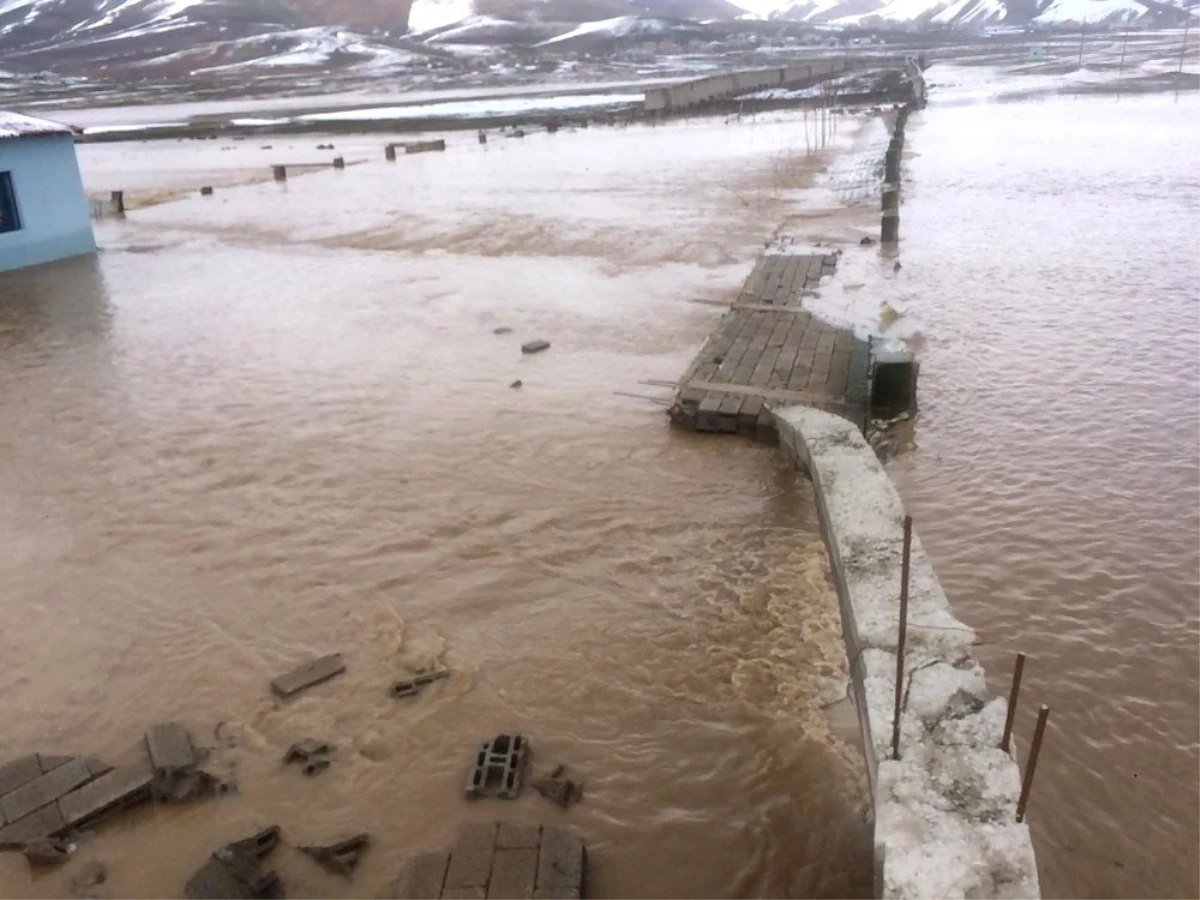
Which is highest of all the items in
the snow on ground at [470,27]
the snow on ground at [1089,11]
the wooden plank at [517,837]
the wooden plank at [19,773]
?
the snow on ground at [470,27]

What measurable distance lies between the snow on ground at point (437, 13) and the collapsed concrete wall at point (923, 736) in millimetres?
122239

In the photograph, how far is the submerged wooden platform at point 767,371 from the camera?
337 inches

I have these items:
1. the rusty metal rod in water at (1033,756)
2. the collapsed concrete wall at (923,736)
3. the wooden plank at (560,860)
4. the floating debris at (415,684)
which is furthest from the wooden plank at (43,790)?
the rusty metal rod in water at (1033,756)

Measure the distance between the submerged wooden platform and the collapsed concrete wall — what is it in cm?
269

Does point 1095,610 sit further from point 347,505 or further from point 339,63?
point 339,63

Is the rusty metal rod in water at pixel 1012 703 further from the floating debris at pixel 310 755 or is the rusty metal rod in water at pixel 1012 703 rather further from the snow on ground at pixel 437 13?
the snow on ground at pixel 437 13

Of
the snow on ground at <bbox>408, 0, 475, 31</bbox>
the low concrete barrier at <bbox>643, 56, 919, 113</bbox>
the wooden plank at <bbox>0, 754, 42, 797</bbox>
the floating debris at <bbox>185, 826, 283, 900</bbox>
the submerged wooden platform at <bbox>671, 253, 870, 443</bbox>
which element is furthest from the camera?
the snow on ground at <bbox>408, 0, 475, 31</bbox>

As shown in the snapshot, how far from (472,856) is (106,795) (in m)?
1.90

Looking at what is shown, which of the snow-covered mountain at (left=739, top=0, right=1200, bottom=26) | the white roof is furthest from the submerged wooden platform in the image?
Result: the snow-covered mountain at (left=739, top=0, right=1200, bottom=26)

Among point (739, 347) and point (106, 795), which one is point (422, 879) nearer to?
point (106, 795)

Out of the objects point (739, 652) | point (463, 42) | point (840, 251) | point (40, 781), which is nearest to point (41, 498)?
point (40, 781)

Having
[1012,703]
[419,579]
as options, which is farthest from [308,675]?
[1012,703]

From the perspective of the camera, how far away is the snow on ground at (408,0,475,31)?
117 meters

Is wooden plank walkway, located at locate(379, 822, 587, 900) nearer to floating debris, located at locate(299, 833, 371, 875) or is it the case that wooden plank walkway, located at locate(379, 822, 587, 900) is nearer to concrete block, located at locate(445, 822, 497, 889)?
concrete block, located at locate(445, 822, 497, 889)
